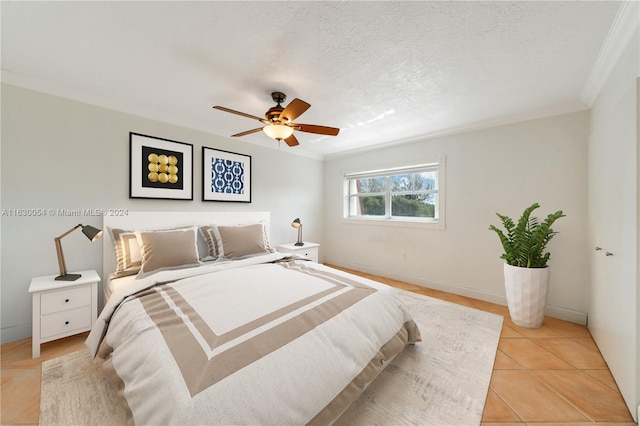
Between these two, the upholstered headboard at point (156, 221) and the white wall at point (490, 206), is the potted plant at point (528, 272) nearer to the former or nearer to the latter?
the white wall at point (490, 206)

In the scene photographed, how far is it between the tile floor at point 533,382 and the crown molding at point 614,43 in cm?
226

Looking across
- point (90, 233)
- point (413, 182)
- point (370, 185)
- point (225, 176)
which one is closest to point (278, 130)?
point (225, 176)

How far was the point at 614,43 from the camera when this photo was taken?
1.56 meters

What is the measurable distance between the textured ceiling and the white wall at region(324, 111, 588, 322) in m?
0.39

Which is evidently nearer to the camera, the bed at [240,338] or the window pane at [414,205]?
the bed at [240,338]

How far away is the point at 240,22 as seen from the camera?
4.71 feet

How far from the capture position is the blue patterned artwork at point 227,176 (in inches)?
130

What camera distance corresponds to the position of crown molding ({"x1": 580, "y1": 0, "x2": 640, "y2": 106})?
1.32 m

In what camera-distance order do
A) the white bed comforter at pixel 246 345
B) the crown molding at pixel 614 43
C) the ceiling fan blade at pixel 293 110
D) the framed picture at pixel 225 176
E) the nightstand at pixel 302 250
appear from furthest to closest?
the nightstand at pixel 302 250 → the framed picture at pixel 225 176 → the ceiling fan blade at pixel 293 110 → the crown molding at pixel 614 43 → the white bed comforter at pixel 246 345

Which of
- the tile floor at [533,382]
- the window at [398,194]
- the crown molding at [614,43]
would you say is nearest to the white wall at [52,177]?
the tile floor at [533,382]

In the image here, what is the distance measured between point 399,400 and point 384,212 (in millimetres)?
3110

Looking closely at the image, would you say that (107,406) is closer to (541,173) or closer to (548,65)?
(548,65)

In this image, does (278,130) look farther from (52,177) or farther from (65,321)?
(65,321)

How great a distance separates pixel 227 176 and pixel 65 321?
2207 millimetres
